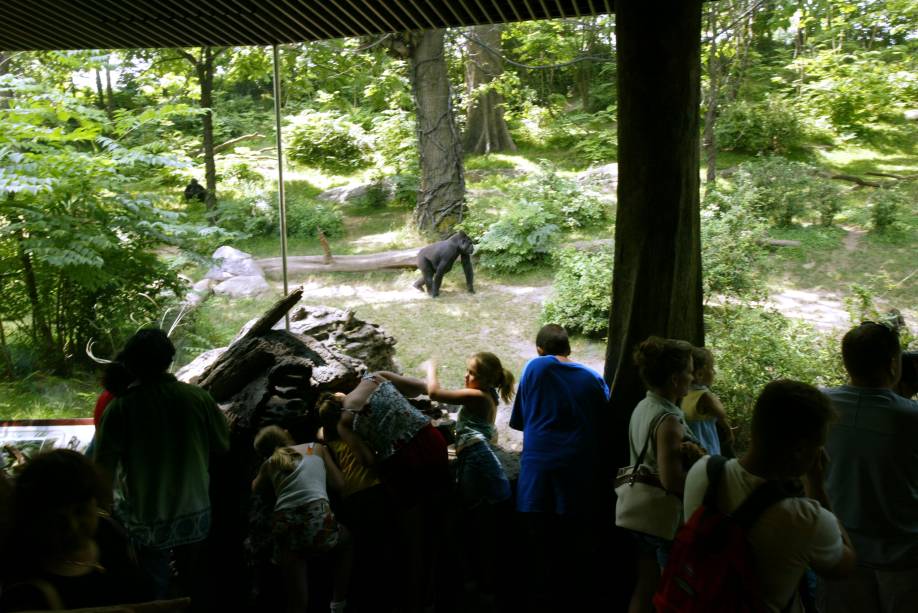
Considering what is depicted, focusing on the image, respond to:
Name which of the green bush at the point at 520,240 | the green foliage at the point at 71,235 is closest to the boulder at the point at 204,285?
the green foliage at the point at 71,235

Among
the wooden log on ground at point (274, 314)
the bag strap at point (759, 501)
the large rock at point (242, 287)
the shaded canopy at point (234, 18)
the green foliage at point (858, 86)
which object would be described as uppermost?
the green foliage at point (858, 86)

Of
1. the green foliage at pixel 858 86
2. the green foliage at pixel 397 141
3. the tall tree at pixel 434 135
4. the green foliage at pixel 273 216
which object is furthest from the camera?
the green foliage at pixel 397 141

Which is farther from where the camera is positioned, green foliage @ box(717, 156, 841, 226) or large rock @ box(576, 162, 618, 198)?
large rock @ box(576, 162, 618, 198)

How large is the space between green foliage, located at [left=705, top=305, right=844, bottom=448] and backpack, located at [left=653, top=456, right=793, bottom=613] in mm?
2943

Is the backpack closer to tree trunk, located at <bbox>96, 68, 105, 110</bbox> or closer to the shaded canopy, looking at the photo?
the shaded canopy

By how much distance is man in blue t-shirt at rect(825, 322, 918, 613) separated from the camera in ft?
6.44

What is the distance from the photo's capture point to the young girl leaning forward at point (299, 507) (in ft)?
7.68

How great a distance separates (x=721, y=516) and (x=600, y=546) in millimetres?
1412

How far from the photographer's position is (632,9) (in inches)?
103

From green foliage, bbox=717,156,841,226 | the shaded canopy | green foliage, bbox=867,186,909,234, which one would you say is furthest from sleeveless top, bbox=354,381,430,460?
green foliage, bbox=867,186,909,234

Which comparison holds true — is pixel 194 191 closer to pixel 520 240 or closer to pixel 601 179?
pixel 520 240

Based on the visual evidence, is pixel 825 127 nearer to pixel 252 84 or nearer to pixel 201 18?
pixel 201 18

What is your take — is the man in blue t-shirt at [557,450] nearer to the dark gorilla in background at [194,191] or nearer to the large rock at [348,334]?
the large rock at [348,334]

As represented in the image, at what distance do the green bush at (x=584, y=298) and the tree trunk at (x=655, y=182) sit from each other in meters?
3.87
